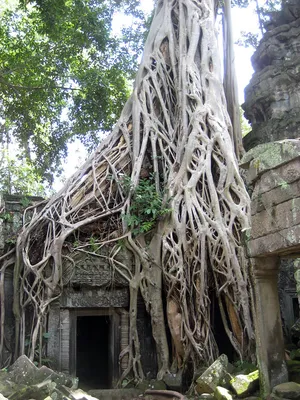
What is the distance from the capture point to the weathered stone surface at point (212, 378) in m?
4.43

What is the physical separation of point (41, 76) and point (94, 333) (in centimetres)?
533

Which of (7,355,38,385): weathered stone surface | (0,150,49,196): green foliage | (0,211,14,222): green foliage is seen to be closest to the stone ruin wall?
(7,355,38,385): weathered stone surface

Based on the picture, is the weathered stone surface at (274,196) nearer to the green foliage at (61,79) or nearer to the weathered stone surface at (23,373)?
the weathered stone surface at (23,373)

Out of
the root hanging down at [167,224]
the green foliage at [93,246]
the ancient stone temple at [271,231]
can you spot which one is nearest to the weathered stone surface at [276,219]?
the ancient stone temple at [271,231]

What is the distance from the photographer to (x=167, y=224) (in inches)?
261

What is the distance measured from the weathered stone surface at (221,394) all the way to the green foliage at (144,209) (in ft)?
9.25

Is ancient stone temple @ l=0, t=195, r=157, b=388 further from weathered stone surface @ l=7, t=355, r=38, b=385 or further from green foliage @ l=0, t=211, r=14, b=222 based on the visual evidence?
weathered stone surface @ l=7, t=355, r=38, b=385

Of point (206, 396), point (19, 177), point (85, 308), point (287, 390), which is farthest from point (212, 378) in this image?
point (19, 177)

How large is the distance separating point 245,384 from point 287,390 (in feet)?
1.71

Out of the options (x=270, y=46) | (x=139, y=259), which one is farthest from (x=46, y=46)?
(x=139, y=259)

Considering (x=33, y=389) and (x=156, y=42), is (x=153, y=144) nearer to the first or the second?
(x=156, y=42)

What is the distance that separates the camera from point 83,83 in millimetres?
9523

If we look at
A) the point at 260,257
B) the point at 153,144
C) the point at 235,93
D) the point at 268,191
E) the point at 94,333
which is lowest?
the point at 94,333

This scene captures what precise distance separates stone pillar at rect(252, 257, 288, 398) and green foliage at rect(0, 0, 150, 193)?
6.32 m
